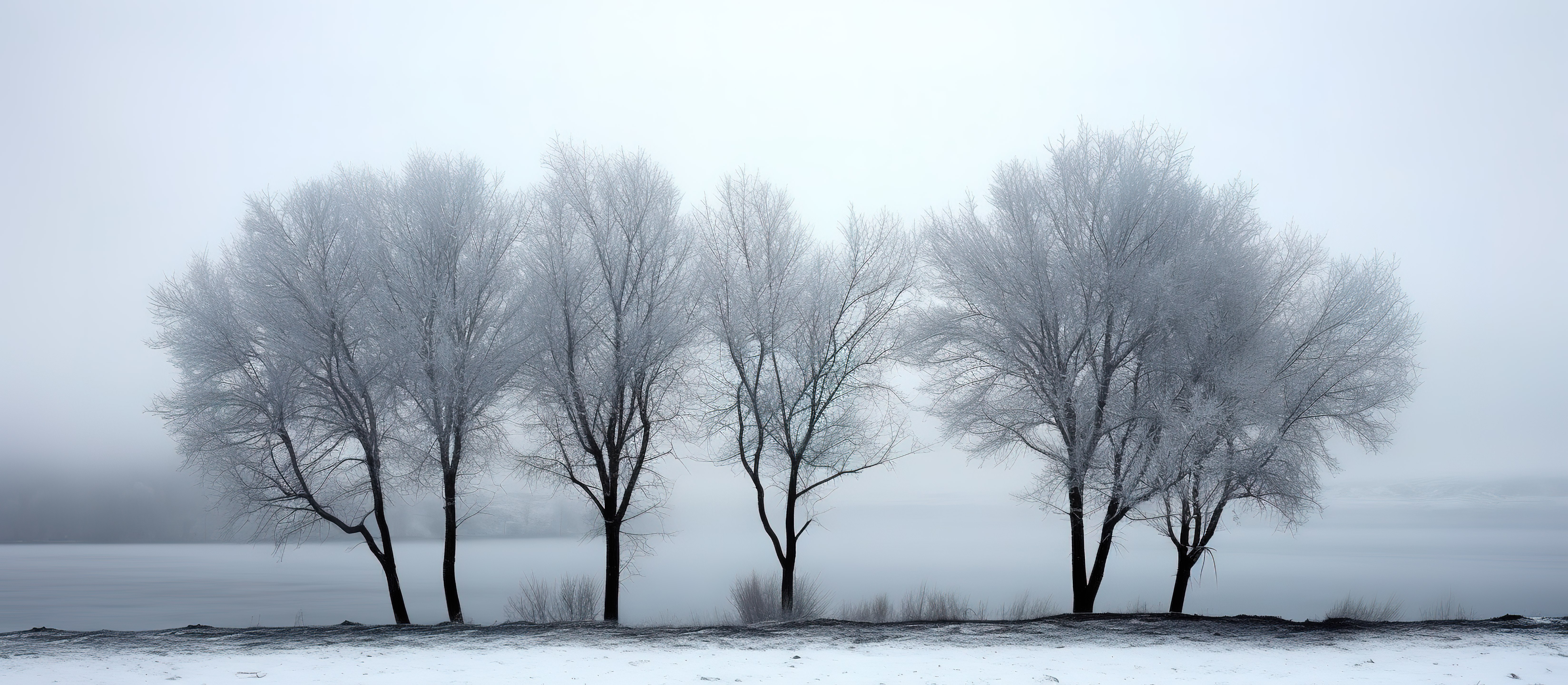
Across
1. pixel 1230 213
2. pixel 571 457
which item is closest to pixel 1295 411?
pixel 1230 213

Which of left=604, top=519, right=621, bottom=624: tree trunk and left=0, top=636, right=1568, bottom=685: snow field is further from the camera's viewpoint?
left=604, top=519, right=621, bottom=624: tree trunk

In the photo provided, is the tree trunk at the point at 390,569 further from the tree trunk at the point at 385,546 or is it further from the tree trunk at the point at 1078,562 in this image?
the tree trunk at the point at 1078,562

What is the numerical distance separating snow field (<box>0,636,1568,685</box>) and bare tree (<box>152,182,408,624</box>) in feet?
22.2

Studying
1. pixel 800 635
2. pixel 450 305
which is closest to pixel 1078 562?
pixel 800 635

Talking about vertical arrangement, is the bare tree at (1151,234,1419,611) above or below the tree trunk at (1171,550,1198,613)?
above

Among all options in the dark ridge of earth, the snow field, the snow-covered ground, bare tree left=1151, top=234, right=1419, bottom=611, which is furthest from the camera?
bare tree left=1151, top=234, right=1419, bottom=611

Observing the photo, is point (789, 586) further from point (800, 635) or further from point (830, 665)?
point (830, 665)

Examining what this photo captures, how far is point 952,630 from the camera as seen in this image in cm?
1415

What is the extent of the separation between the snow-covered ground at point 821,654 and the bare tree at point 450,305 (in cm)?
433

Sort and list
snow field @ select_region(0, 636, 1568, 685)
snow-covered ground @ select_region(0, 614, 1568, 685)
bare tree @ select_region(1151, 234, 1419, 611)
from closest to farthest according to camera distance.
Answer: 1. snow field @ select_region(0, 636, 1568, 685)
2. snow-covered ground @ select_region(0, 614, 1568, 685)
3. bare tree @ select_region(1151, 234, 1419, 611)

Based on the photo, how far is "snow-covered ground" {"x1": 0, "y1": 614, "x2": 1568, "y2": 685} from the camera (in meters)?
10.1

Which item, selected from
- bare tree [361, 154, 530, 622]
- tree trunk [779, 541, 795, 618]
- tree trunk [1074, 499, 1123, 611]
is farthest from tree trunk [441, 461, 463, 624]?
tree trunk [1074, 499, 1123, 611]

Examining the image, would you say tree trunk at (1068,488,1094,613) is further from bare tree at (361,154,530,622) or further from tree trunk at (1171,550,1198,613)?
bare tree at (361,154,530,622)

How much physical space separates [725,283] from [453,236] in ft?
20.3
